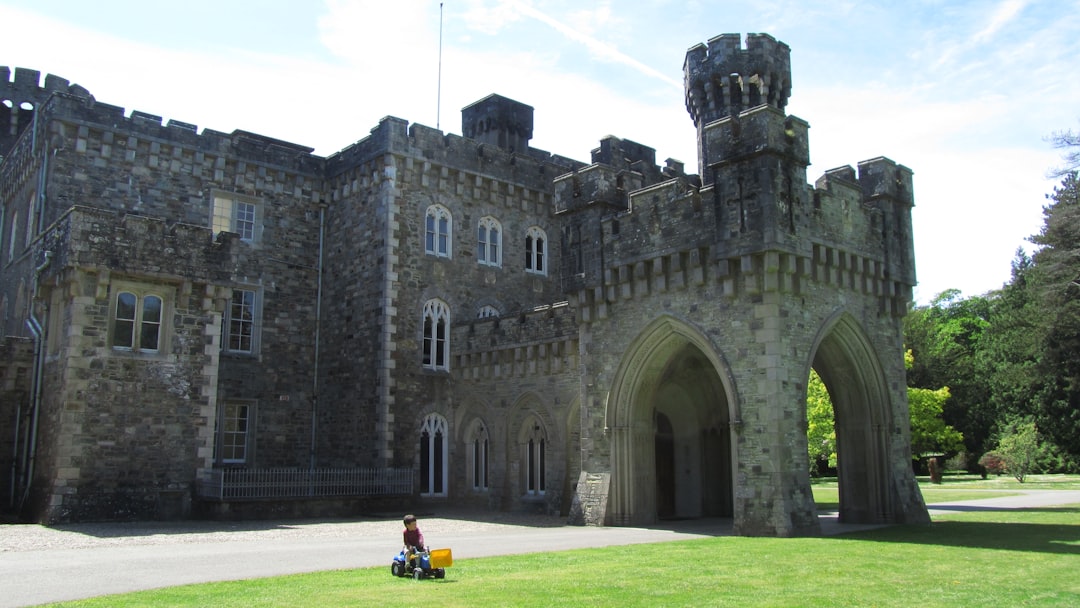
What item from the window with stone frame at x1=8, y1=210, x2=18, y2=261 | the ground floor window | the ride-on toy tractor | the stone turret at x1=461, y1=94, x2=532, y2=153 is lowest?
the ride-on toy tractor

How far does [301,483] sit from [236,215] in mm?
9207

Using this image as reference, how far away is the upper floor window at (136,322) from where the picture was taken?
20.9 meters

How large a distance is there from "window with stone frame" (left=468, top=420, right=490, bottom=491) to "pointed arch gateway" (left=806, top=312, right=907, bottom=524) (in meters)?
10.9

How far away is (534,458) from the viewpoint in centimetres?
2597

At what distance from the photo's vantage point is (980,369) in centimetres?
5669

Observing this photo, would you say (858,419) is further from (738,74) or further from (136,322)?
(136,322)

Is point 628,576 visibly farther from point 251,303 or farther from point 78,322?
point 251,303

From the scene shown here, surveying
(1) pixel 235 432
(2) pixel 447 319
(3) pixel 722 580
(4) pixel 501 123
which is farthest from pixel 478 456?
(3) pixel 722 580

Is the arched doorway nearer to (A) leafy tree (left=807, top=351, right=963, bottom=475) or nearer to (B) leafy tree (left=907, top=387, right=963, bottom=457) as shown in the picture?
(A) leafy tree (left=807, top=351, right=963, bottom=475)

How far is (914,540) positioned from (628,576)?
285 inches

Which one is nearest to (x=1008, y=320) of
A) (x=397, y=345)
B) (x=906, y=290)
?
(x=906, y=290)

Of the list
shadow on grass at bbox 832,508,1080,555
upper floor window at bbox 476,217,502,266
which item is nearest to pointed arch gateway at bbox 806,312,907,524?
shadow on grass at bbox 832,508,1080,555

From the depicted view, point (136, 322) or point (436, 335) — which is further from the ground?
point (436, 335)

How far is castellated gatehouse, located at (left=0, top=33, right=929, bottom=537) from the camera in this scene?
18.4 meters
